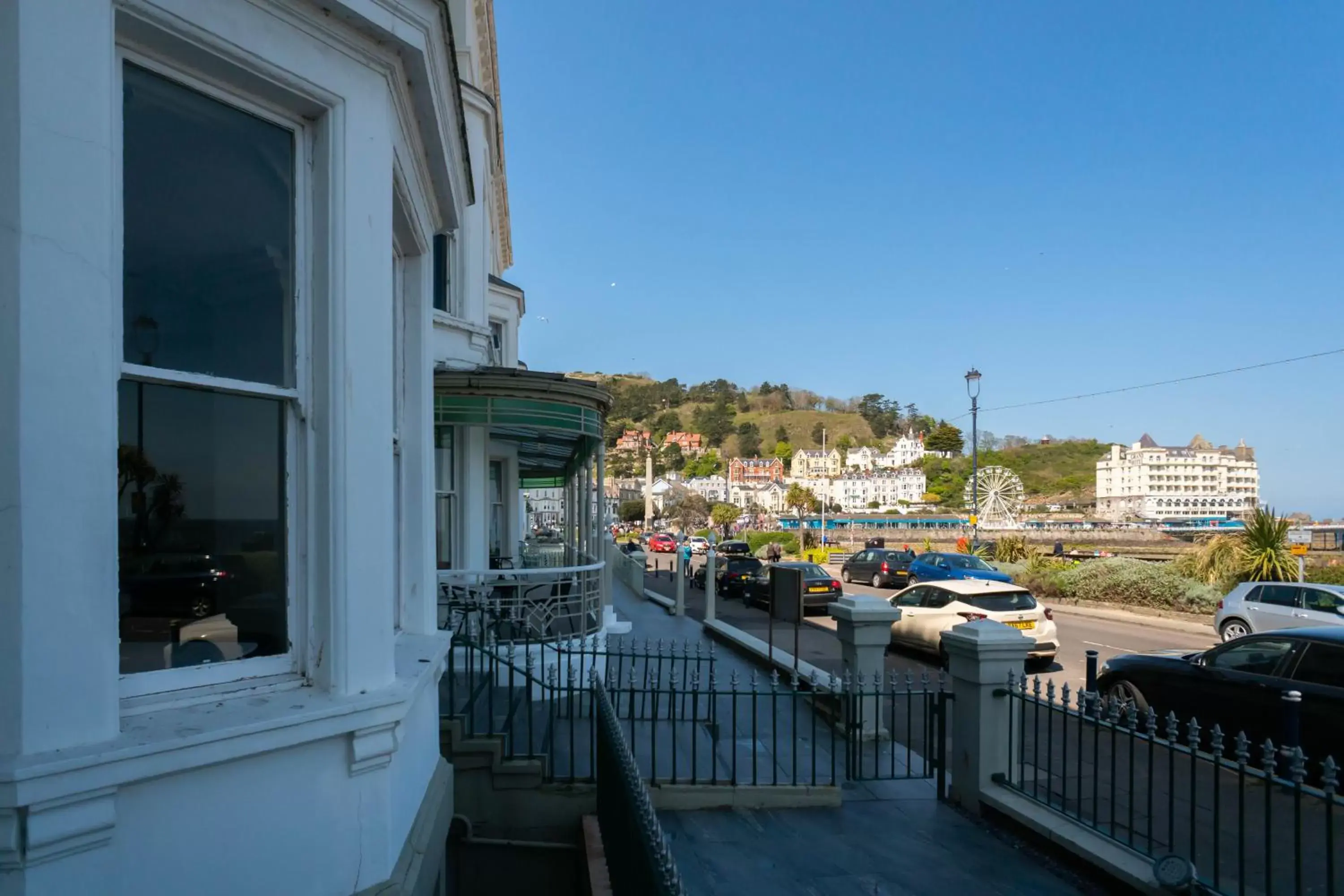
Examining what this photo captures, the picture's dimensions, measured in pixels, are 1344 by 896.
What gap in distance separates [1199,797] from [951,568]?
63.0 ft

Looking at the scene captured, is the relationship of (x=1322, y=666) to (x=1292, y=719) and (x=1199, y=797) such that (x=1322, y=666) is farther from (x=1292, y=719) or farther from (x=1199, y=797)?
(x=1199, y=797)

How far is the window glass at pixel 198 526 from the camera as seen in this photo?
8.37 feet

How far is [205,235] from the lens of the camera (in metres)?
2.78

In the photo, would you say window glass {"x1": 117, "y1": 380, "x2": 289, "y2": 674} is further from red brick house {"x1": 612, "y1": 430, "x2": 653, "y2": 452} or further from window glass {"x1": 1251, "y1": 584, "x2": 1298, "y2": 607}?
red brick house {"x1": 612, "y1": 430, "x2": 653, "y2": 452}

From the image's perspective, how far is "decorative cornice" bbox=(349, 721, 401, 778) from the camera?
9.89 ft

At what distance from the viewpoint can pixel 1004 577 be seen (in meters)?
23.0

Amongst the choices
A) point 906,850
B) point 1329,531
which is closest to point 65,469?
point 906,850

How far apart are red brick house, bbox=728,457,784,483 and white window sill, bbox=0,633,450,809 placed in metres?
156

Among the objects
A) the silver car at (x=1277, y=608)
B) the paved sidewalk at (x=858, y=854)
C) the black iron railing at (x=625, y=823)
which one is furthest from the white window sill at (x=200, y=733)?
the silver car at (x=1277, y=608)

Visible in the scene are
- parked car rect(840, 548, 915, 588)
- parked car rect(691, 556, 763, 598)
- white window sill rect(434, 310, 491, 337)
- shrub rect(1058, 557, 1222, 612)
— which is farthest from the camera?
parked car rect(840, 548, 915, 588)

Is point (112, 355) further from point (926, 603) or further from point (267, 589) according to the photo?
point (926, 603)

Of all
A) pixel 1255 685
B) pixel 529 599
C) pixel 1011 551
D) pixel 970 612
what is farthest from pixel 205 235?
pixel 1011 551

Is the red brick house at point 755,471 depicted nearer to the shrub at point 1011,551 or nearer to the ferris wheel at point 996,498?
the ferris wheel at point 996,498

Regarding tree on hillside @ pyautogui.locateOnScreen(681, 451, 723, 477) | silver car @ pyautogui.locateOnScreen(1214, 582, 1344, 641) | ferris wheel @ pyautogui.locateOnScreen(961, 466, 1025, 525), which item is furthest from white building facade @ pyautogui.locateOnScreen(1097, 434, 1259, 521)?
silver car @ pyautogui.locateOnScreen(1214, 582, 1344, 641)
